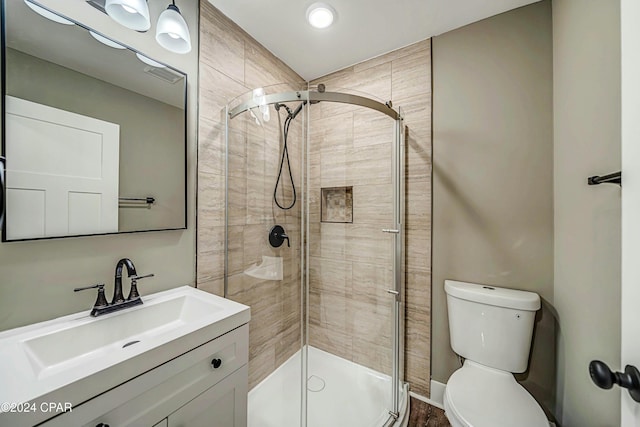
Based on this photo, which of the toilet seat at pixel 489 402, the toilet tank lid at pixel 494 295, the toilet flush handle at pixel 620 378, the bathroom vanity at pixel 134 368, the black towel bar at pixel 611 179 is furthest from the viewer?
the toilet tank lid at pixel 494 295

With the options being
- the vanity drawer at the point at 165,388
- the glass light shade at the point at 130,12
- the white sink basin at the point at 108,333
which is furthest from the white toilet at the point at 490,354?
the glass light shade at the point at 130,12

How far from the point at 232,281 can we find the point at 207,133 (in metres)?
0.91

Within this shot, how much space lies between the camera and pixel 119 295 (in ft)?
3.47

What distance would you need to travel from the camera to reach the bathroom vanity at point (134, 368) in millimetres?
603

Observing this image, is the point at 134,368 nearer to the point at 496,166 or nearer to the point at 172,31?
the point at 172,31

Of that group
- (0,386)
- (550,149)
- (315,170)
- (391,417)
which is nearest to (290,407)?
(391,417)

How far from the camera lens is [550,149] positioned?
139 centimetres

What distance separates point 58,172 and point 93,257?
1.17ft

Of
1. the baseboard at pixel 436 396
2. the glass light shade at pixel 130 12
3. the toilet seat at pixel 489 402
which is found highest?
the glass light shade at pixel 130 12

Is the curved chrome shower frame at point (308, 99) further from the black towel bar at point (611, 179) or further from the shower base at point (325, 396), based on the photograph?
the shower base at point (325, 396)

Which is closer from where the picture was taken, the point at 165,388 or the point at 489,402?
the point at 165,388

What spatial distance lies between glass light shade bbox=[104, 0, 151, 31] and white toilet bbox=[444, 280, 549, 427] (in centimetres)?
207

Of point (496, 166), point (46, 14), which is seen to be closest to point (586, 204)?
point (496, 166)

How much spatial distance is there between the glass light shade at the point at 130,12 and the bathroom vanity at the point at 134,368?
1218 mm
